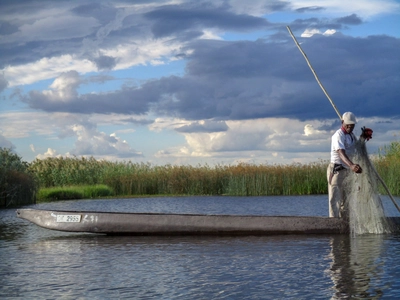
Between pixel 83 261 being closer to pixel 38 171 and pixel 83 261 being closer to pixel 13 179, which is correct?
pixel 13 179

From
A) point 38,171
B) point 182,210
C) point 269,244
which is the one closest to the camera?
point 269,244

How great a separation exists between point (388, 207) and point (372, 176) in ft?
22.0

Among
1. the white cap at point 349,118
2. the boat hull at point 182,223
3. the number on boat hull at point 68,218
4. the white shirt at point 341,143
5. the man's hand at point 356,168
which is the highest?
the white cap at point 349,118

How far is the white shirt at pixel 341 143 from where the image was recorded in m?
10.4

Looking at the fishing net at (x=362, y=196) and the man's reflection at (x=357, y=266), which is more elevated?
the fishing net at (x=362, y=196)

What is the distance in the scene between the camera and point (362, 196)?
1070cm

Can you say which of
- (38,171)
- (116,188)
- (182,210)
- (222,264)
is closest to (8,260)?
(222,264)

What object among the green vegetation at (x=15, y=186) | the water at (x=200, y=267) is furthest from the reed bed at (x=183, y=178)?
the water at (x=200, y=267)

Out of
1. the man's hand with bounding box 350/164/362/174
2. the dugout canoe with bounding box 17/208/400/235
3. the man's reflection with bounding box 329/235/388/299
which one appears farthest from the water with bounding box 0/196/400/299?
the man's hand with bounding box 350/164/362/174

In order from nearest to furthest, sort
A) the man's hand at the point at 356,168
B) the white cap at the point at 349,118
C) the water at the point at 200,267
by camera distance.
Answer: the water at the point at 200,267
the man's hand at the point at 356,168
the white cap at the point at 349,118

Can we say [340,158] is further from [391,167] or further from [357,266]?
[391,167]

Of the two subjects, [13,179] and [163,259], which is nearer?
[163,259]

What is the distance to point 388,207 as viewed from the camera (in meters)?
17.0

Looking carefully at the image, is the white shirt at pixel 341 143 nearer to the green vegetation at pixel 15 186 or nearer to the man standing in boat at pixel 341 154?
the man standing in boat at pixel 341 154
